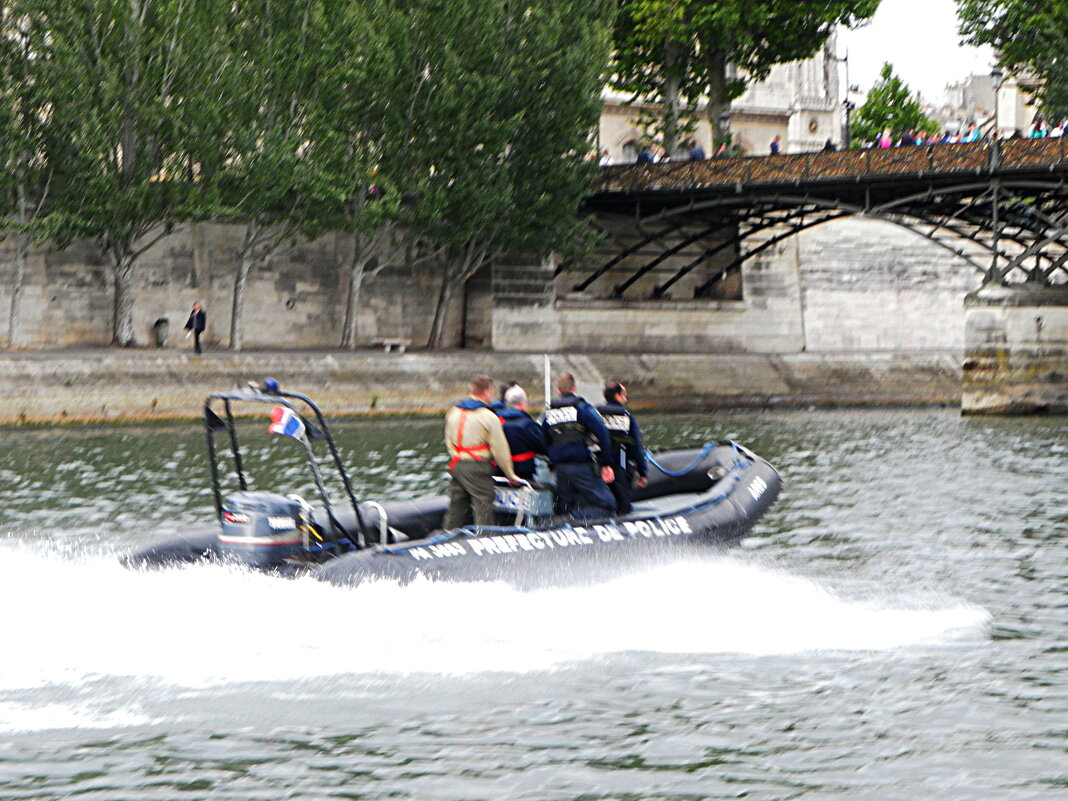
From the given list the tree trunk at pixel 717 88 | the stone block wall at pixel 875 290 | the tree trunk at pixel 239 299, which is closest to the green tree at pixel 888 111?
the stone block wall at pixel 875 290

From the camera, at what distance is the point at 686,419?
140 ft

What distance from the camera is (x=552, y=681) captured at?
38.3 ft

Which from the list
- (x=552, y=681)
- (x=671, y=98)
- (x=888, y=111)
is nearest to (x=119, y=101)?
(x=671, y=98)

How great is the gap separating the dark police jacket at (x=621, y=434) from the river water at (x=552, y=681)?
4.80 feet

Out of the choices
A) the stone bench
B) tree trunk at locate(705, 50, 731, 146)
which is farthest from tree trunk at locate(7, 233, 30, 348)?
tree trunk at locate(705, 50, 731, 146)

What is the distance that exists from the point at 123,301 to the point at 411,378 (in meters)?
7.77

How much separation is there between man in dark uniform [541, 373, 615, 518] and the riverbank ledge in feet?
77.1

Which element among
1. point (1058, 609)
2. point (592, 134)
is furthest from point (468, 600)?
point (592, 134)

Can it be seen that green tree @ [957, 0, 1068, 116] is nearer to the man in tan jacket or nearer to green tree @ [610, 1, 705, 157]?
green tree @ [610, 1, 705, 157]

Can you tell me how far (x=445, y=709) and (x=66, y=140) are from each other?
31522mm

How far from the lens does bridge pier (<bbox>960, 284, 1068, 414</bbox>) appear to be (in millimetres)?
43188

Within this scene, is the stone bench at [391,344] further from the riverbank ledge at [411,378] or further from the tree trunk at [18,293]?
the tree trunk at [18,293]

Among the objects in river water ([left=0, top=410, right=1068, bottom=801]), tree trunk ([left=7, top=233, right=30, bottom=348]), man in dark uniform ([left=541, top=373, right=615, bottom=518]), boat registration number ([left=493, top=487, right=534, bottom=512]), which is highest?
tree trunk ([left=7, top=233, right=30, bottom=348])

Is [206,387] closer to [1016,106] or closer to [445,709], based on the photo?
[445,709]
